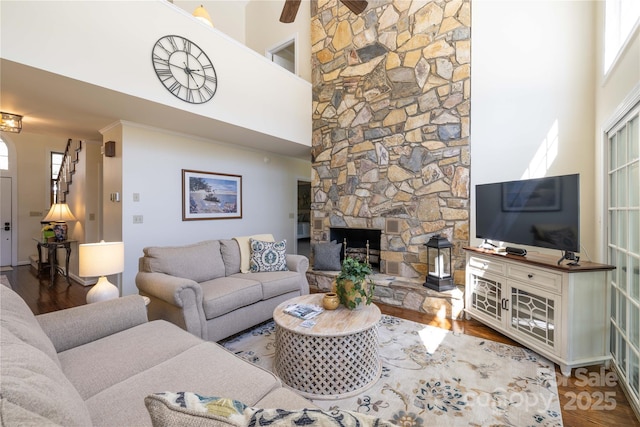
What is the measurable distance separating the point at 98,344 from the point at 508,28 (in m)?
4.76

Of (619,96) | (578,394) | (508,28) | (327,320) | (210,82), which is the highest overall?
(508,28)

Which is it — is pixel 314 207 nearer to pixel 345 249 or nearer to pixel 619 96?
pixel 345 249

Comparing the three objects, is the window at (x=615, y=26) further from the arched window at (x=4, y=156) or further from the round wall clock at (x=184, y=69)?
the arched window at (x=4, y=156)

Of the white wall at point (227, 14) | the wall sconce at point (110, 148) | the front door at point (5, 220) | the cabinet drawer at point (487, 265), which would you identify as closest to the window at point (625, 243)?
the cabinet drawer at point (487, 265)

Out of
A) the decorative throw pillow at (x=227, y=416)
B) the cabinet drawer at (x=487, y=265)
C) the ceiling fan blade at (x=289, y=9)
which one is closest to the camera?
the decorative throw pillow at (x=227, y=416)

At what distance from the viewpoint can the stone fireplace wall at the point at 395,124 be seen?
11.7 ft

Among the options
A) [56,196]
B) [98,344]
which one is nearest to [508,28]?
[98,344]

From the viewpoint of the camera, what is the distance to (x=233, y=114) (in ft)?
11.9

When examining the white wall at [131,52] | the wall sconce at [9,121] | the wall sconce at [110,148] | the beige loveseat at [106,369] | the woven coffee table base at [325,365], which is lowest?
the woven coffee table base at [325,365]

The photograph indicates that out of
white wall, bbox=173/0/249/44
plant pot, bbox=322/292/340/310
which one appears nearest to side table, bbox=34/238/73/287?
white wall, bbox=173/0/249/44

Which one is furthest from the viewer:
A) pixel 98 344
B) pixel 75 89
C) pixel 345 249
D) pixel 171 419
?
pixel 345 249

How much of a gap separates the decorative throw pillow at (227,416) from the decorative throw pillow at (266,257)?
9.18 feet

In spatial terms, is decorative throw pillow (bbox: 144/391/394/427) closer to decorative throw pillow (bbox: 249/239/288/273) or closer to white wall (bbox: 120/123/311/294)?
decorative throw pillow (bbox: 249/239/288/273)

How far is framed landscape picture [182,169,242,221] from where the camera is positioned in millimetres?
4184
